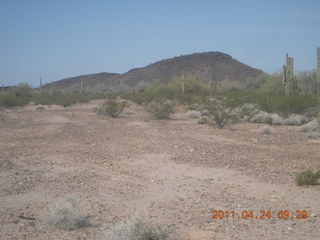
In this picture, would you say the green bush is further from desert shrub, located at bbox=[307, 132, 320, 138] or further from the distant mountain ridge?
the distant mountain ridge

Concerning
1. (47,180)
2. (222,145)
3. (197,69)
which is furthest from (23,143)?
(197,69)

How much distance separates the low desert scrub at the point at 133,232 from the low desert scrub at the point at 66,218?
0.58 m

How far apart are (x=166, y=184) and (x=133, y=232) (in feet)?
10.2

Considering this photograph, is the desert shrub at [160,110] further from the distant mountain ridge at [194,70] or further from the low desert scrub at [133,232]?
the distant mountain ridge at [194,70]

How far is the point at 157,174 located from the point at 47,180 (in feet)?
7.66

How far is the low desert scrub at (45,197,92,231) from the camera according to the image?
5.38 metres

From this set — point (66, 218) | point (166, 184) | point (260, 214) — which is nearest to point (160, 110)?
point (166, 184)

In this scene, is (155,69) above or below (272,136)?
above

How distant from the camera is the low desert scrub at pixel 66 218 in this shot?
5.38 metres

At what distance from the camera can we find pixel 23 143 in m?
13.3

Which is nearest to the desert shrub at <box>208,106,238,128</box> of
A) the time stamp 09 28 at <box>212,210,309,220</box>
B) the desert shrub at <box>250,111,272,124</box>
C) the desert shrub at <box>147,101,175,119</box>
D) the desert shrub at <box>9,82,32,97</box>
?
the desert shrub at <box>250,111,272,124</box>

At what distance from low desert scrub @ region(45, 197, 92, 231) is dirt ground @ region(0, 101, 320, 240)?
0.33 feet

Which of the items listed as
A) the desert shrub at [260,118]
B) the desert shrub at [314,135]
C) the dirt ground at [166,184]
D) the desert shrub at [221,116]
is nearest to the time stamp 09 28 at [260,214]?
the dirt ground at [166,184]

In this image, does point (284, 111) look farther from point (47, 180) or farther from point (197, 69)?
point (197, 69)
